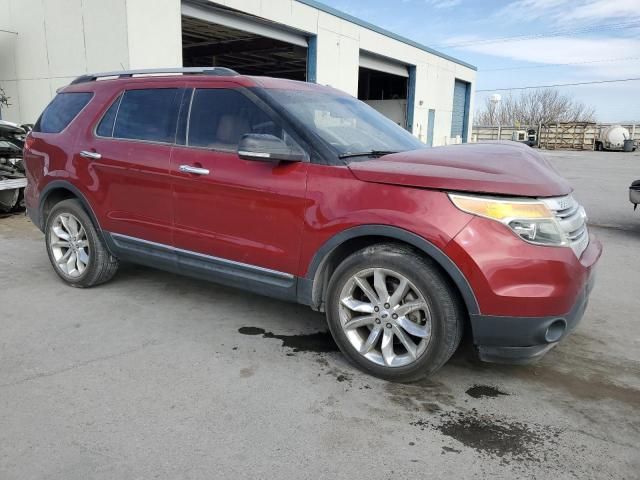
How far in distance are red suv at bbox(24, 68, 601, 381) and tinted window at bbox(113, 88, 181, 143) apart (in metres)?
0.01

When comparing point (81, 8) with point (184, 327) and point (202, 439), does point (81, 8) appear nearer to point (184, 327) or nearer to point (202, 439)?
point (184, 327)

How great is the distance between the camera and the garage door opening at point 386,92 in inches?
1097

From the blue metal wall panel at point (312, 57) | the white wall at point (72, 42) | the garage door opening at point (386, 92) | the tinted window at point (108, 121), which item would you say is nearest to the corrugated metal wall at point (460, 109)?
the garage door opening at point (386, 92)

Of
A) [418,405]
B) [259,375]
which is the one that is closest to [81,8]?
[259,375]

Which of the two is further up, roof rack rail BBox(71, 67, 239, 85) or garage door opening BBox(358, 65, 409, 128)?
garage door opening BBox(358, 65, 409, 128)

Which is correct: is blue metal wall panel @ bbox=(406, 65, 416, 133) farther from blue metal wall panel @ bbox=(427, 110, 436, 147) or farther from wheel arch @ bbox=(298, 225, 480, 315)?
wheel arch @ bbox=(298, 225, 480, 315)

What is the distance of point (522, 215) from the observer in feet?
9.34

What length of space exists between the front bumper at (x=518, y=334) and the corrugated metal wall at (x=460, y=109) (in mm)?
28957

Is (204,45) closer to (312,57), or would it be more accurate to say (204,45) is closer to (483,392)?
(312,57)

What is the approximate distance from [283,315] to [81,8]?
937 cm

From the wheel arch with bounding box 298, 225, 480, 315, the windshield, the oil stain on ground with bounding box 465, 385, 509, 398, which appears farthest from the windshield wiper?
the oil stain on ground with bounding box 465, 385, 509, 398

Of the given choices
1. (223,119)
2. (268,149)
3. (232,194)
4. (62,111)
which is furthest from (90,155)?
(268,149)

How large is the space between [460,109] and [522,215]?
103 ft

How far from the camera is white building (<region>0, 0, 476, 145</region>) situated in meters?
Result: 10.5
